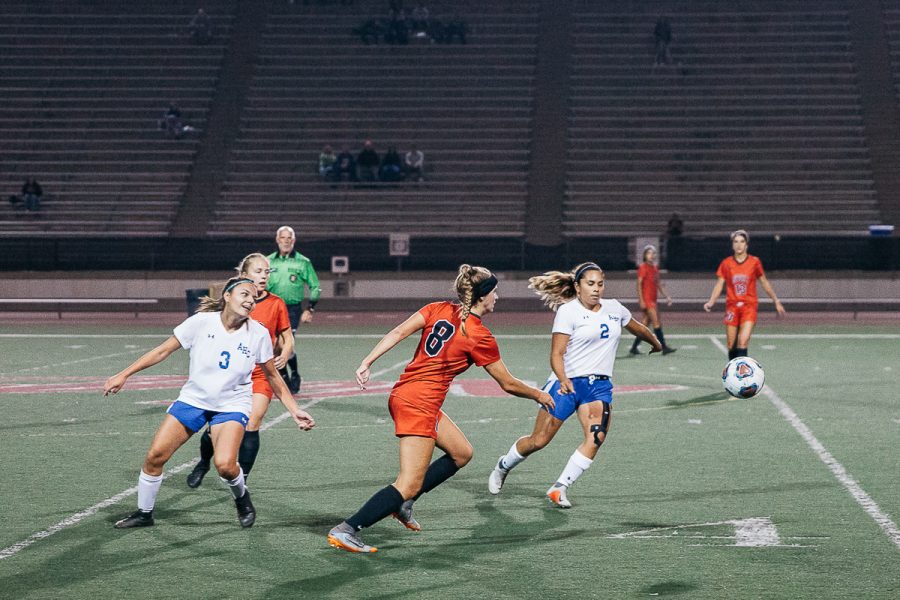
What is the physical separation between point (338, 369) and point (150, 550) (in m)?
11.2

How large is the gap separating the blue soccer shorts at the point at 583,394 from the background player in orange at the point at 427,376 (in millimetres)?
1364

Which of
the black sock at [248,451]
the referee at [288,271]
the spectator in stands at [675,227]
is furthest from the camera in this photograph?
the spectator in stands at [675,227]

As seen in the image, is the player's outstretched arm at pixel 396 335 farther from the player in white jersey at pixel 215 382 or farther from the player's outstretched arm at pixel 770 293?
the player's outstretched arm at pixel 770 293

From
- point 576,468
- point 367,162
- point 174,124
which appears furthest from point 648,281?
point 174,124

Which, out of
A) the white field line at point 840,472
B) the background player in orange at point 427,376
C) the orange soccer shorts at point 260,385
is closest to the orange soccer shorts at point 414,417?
the background player in orange at point 427,376

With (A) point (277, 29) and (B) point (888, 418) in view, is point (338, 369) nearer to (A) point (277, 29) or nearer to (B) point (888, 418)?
(B) point (888, 418)

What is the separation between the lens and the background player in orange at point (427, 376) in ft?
24.9

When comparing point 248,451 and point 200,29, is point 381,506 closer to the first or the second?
point 248,451

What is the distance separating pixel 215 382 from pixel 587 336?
2820 millimetres

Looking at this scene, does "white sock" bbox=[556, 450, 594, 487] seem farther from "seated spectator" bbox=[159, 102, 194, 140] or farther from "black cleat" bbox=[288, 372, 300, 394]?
"seated spectator" bbox=[159, 102, 194, 140]

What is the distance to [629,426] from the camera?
13203 millimetres

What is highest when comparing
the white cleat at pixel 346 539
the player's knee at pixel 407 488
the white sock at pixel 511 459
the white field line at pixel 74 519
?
the player's knee at pixel 407 488

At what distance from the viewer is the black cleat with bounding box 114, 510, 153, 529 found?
8352 mm

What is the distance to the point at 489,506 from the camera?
9.20 meters
